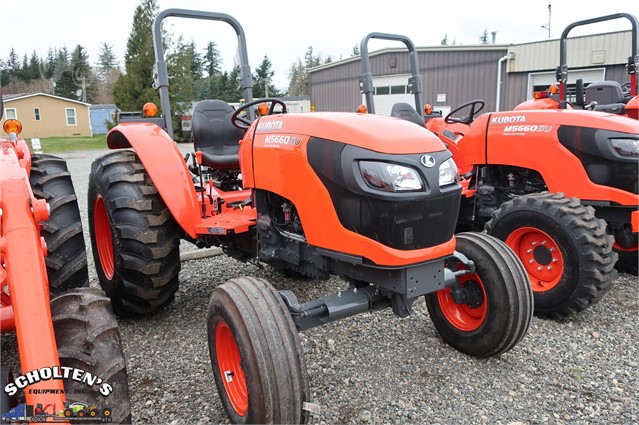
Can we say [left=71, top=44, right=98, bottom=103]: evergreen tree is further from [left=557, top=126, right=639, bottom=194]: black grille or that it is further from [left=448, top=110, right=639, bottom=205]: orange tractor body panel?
[left=557, top=126, right=639, bottom=194]: black grille

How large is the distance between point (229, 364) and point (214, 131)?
2.41m

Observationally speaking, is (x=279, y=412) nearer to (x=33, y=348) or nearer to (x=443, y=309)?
(x=33, y=348)

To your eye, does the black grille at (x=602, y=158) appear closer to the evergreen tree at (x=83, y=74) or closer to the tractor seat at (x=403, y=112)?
the tractor seat at (x=403, y=112)

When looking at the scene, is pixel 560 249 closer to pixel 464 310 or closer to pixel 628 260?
pixel 464 310

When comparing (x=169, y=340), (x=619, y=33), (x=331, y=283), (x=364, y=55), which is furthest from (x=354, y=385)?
(x=619, y=33)

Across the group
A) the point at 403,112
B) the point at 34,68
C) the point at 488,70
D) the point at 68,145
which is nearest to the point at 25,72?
the point at 34,68

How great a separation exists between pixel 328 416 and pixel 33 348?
1.49 metres

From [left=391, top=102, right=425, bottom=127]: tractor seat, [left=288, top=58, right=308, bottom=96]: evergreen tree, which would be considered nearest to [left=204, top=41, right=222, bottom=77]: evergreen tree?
[left=288, top=58, right=308, bottom=96]: evergreen tree

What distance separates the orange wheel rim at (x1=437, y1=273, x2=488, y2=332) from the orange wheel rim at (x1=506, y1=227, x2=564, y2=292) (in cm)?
87

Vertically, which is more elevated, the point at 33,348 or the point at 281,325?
the point at 33,348

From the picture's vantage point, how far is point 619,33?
47.9 feet

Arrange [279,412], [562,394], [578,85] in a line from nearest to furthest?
1. [279,412]
2. [562,394]
3. [578,85]

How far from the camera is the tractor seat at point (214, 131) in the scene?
172 inches

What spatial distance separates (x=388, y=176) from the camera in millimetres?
2270
